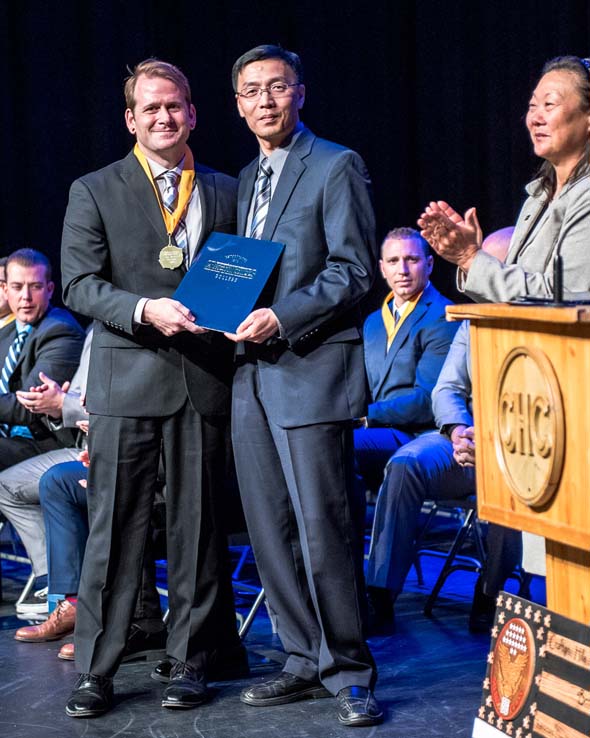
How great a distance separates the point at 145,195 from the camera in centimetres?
346

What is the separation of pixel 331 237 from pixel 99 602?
1281 millimetres

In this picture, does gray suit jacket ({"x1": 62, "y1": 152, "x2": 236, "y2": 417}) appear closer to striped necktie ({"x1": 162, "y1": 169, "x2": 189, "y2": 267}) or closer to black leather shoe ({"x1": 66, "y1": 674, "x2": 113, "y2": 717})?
striped necktie ({"x1": 162, "y1": 169, "x2": 189, "y2": 267})

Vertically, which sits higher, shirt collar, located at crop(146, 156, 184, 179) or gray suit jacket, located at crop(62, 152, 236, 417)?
shirt collar, located at crop(146, 156, 184, 179)

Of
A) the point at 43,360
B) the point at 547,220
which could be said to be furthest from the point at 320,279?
the point at 43,360

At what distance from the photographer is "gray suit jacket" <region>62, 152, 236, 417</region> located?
3408 millimetres

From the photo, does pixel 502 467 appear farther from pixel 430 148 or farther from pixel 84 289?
pixel 430 148

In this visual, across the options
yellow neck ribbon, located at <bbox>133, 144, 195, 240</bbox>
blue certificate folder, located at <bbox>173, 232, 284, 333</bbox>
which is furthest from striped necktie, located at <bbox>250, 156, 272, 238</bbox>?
yellow neck ribbon, located at <bbox>133, 144, 195, 240</bbox>

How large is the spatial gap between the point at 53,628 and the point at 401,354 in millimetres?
1904

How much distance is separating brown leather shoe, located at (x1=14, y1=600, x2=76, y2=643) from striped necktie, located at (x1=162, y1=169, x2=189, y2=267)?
5.57 feet

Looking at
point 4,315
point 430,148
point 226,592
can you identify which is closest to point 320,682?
point 226,592

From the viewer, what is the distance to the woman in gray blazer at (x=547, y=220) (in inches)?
102

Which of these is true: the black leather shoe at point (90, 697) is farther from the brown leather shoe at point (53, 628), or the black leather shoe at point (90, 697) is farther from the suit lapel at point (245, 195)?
the suit lapel at point (245, 195)

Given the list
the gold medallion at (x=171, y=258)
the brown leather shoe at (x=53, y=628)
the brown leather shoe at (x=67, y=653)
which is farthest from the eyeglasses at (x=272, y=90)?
the brown leather shoe at (x=53, y=628)

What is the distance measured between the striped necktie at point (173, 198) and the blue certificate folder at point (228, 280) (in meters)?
0.22
